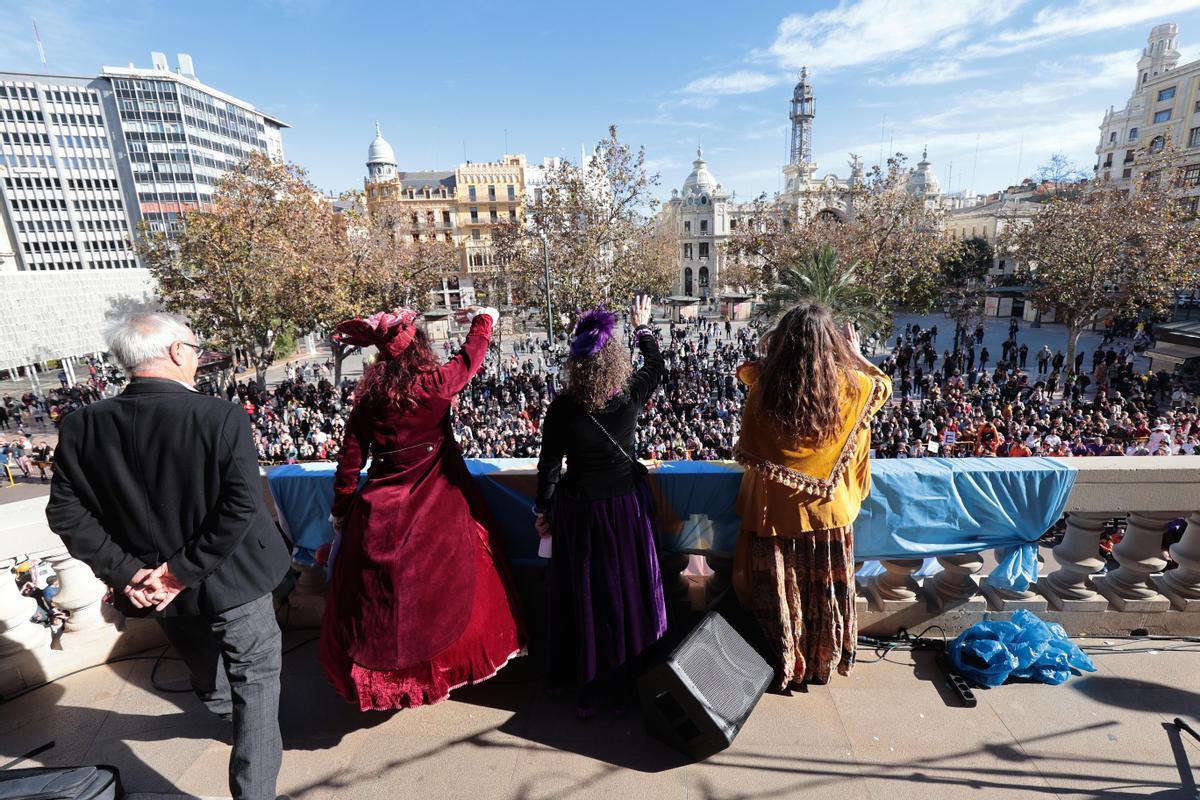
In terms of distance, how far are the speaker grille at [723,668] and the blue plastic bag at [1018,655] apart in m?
0.95

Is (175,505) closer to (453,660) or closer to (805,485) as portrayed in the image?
(453,660)

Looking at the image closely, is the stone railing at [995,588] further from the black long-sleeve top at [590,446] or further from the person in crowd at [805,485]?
the black long-sleeve top at [590,446]

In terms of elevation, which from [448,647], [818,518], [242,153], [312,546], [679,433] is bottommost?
[679,433]

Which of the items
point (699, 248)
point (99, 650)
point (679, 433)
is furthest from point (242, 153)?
point (99, 650)

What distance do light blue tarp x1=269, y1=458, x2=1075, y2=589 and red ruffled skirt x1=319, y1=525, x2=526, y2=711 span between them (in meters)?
0.37

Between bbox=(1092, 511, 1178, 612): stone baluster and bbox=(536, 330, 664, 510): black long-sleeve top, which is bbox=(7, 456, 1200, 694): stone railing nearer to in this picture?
bbox=(1092, 511, 1178, 612): stone baluster

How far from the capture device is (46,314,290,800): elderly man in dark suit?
5.72 feet

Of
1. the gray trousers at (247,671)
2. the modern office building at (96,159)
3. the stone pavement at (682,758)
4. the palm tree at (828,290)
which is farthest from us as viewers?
the modern office building at (96,159)

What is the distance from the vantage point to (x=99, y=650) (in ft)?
9.11

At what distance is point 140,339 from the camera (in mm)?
1789

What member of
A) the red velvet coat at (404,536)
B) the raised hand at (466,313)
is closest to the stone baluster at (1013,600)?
the red velvet coat at (404,536)

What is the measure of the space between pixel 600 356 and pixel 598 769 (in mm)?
1518

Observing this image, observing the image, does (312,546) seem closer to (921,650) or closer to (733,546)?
(733,546)

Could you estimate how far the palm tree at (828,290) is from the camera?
16.0m
